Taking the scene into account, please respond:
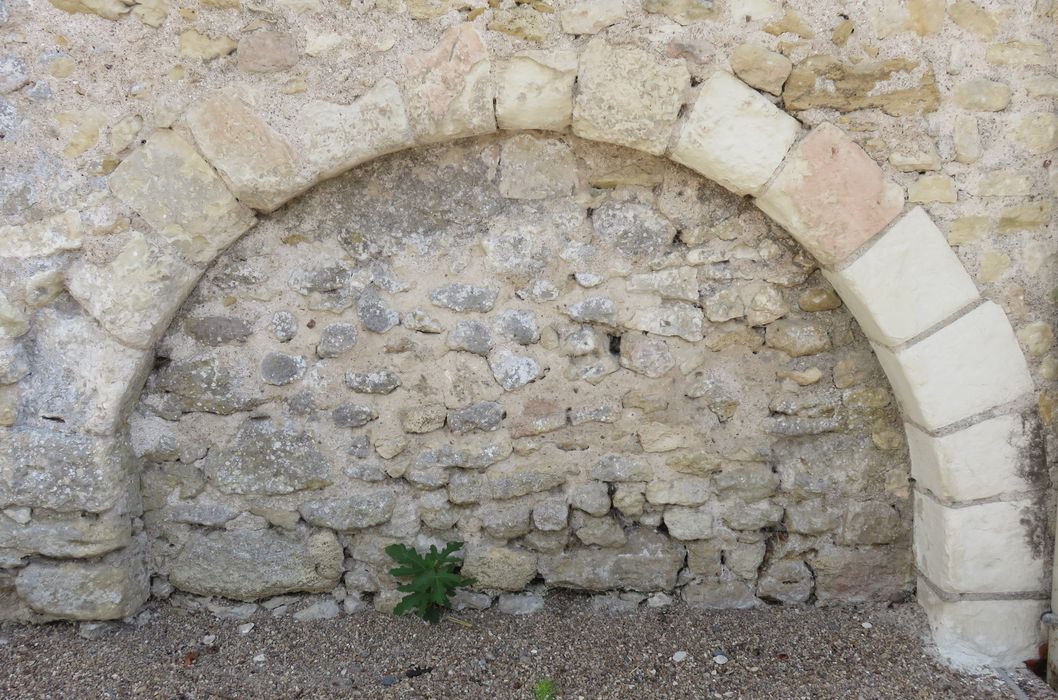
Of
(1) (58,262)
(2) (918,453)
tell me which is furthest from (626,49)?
(1) (58,262)

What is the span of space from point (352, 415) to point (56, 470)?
0.81 m

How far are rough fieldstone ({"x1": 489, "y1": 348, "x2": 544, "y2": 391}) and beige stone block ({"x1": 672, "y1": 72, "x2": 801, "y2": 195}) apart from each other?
29.6 inches

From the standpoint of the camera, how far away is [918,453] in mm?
2246

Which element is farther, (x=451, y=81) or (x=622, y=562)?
(x=622, y=562)

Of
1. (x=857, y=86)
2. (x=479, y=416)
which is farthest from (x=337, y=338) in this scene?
(x=857, y=86)

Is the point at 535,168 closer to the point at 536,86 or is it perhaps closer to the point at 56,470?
the point at 536,86

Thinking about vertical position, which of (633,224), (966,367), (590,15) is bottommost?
(966,367)

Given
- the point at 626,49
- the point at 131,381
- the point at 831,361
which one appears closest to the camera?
the point at 626,49

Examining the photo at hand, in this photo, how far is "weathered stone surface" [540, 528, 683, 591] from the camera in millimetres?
2420

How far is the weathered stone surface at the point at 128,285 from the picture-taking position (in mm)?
2082

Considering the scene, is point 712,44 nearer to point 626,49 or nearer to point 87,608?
point 626,49

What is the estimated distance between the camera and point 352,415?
91.7 inches

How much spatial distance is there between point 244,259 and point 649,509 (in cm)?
144

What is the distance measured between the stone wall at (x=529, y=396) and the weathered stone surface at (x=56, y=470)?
0.16 m
